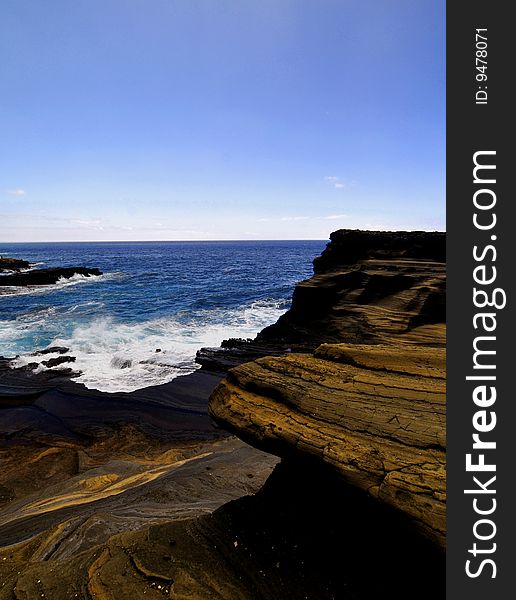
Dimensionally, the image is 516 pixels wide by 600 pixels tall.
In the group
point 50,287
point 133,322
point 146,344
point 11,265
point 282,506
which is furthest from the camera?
point 11,265

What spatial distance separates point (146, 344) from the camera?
68.1 ft

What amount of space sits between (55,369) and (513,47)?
19044 millimetres

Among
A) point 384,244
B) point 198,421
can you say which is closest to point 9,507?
point 198,421

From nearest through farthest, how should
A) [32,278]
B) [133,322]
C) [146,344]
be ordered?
[146,344] → [133,322] → [32,278]

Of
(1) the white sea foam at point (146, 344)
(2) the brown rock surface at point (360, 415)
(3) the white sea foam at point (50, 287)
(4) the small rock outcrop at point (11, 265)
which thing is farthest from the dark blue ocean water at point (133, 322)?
(4) the small rock outcrop at point (11, 265)

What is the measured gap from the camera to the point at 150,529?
4543mm

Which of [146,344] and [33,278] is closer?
[146,344]

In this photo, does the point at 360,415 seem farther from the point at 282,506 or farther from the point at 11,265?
the point at 11,265

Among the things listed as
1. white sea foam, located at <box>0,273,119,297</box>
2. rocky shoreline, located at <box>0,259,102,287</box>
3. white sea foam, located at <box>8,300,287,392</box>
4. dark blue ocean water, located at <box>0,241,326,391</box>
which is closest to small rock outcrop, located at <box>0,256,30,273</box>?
rocky shoreline, located at <box>0,259,102,287</box>

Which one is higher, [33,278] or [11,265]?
[11,265]

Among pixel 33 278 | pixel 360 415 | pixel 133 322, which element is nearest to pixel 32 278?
pixel 33 278

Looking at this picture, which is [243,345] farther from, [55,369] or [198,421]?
[55,369]

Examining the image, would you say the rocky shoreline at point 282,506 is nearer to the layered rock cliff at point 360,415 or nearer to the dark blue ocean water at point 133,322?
the layered rock cliff at point 360,415

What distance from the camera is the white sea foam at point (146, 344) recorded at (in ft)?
53.0
